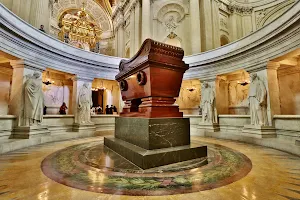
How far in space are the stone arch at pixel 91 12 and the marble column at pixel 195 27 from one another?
1085 cm

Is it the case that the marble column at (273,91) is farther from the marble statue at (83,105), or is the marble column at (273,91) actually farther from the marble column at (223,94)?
the marble statue at (83,105)

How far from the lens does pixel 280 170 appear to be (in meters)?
2.67

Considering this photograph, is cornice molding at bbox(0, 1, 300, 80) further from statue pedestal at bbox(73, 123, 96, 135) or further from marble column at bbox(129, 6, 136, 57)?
marble column at bbox(129, 6, 136, 57)

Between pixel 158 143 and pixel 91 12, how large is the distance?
64.9 feet

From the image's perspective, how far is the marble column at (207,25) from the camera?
11320 mm

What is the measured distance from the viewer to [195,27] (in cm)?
1139

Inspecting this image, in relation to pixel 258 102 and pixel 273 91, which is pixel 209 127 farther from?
pixel 273 91

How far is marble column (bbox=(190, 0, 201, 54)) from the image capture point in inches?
437

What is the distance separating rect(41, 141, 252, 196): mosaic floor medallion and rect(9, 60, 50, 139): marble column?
280 cm

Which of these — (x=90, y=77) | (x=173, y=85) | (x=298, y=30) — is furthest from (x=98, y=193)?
(x=90, y=77)

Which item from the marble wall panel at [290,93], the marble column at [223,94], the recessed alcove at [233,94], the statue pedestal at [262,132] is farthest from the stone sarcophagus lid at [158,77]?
the marble wall panel at [290,93]

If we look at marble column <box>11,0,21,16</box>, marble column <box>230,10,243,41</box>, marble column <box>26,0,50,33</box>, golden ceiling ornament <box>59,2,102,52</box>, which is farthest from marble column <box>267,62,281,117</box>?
golden ceiling ornament <box>59,2,102,52</box>

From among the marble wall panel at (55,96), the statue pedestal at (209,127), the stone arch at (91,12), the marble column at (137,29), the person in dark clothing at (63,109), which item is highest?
the stone arch at (91,12)

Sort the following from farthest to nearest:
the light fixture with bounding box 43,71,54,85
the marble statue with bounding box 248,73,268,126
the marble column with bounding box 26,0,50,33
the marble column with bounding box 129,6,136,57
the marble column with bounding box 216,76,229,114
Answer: the marble column with bounding box 129,6,136,57 < the marble column with bounding box 26,0,50,33 < the marble column with bounding box 216,76,229,114 < the light fixture with bounding box 43,71,54,85 < the marble statue with bounding box 248,73,268,126
